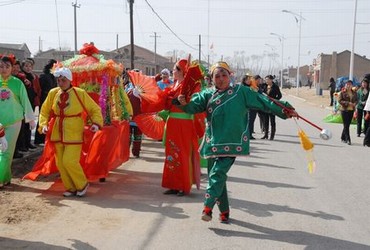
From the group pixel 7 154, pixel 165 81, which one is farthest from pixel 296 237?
pixel 165 81

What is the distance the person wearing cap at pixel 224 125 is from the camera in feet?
17.6

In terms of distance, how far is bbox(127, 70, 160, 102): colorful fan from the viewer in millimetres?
7016

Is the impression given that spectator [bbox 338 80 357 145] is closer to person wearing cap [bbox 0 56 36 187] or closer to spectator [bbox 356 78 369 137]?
spectator [bbox 356 78 369 137]

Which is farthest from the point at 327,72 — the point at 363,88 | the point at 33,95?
the point at 33,95

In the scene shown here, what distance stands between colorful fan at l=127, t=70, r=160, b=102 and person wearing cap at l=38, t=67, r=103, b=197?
0.76m

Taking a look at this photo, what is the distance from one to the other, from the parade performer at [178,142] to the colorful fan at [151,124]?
3.19ft

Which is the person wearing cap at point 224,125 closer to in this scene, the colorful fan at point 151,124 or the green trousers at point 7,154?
the colorful fan at point 151,124

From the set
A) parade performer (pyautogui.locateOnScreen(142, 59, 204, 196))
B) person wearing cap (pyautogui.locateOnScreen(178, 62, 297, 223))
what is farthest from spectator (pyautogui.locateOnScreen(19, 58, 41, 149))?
person wearing cap (pyautogui.locateOnScreen(178, 62, 297, 223))

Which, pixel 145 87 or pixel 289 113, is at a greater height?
pixel 145 87

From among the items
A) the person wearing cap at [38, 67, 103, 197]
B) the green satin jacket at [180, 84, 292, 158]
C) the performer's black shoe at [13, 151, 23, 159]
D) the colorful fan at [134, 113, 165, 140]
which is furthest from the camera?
the performer's black shoe at [13, 151, 23, 159]

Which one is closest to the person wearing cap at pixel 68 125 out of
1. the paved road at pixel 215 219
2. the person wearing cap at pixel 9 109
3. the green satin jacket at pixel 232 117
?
the paved road at pixel 215 219

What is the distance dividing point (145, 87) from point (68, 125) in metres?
1.35

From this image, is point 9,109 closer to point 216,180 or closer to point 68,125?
point 68,125

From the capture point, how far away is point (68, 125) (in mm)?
6645
